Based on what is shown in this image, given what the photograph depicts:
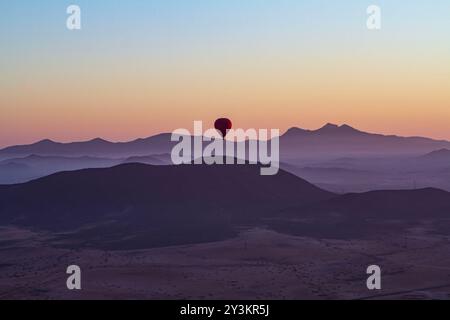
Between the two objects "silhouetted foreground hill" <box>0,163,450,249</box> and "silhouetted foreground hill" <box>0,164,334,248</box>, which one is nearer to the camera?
"silhouetted foreground hill" <box>0,163,450,249</box>

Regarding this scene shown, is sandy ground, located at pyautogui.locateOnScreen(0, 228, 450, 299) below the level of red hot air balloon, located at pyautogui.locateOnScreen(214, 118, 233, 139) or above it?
below

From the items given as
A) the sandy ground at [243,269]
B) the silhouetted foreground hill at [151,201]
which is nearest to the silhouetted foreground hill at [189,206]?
the silhouetted foreground hill at [151,201]

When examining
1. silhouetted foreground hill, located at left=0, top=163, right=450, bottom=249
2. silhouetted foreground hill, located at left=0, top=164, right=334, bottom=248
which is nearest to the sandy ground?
silhouetted foreground hill, located at left=0, top=163, right=450, bottom=249

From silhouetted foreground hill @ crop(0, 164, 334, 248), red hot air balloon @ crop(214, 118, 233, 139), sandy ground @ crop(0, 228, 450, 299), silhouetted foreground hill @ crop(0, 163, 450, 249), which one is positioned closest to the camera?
sandy ground @ crop(0, 228, 450, 299)

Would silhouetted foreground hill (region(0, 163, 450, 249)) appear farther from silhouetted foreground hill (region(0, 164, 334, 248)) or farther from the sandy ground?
the sandy ground

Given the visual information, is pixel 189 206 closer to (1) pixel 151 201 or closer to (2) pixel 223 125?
(1) pixel 151 201

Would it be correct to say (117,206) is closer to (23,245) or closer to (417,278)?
(23,245)

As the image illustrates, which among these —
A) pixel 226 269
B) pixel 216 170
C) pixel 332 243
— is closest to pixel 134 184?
pixel 216 170
